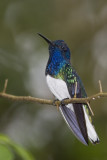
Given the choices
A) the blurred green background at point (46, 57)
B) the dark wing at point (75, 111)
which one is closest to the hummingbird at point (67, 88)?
the dark wing at point (75, 111)

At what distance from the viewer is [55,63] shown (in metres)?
2.55

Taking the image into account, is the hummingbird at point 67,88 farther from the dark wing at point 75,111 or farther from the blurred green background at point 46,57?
the blurred green background at point 46,57

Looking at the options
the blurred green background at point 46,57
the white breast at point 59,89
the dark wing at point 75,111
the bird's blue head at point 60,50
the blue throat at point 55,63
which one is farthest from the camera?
the blurred green background at point 46,57

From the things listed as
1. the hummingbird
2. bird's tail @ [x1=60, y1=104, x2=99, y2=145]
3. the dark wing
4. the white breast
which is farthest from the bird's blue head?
bird's tail @ [x1=60, y1=104, x2=99, y2=145]

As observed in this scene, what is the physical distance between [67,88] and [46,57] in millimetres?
2285

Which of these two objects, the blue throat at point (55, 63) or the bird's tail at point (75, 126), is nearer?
the bird's tail at point (75, 126)

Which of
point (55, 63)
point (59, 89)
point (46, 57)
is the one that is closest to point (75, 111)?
point (59, 89)

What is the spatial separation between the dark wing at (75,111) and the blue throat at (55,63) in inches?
2.8

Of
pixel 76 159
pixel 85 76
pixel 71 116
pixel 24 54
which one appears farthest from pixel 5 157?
pixel 24 54

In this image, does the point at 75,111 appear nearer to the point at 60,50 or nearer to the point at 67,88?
the point at 67,88

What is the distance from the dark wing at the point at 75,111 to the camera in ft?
5.63

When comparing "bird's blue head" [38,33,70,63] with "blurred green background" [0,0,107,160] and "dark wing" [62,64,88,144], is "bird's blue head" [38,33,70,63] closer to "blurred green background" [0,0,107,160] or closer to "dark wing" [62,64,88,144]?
"dark wing" [62,64,88,144]

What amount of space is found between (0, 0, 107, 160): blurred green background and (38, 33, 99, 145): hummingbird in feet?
4.63

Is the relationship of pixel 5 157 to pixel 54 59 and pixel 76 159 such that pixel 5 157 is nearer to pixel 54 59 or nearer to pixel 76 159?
pixel 54 59
